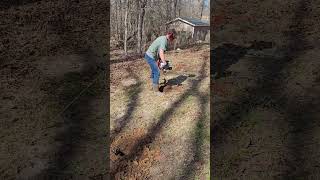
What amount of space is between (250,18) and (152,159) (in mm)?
8651

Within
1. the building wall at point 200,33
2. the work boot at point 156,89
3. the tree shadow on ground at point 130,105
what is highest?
the building wall at point 200,33

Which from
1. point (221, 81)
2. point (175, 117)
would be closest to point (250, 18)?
point (221, 81)

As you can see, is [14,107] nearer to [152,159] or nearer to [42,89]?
[42,89]

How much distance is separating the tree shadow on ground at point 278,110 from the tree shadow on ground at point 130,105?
192 centimetres

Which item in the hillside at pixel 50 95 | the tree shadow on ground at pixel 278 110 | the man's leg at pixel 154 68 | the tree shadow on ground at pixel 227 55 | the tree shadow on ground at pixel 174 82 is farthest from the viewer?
the tree shadow on ground at pixel 227 55

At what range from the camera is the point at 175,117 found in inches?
311

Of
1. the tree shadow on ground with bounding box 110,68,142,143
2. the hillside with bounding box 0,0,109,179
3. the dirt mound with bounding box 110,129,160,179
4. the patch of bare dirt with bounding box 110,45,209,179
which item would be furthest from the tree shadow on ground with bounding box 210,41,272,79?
the dirt mound with bounding box 110,129,160,179

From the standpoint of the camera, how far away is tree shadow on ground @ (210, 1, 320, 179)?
5891mm

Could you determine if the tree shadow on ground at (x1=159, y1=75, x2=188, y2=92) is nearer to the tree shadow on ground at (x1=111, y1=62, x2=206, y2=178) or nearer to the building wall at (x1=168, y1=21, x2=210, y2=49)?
the tree shadow on ground at (x1=111, y1=62, x2=206, y2=178)

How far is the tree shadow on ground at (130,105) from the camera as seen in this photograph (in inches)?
296

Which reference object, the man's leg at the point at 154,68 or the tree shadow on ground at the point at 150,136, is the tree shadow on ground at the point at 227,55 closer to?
the tree shadow on ground at the point at 150,136

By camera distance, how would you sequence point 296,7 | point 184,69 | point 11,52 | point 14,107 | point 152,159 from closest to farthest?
point 152,159
point 14,107
point 11,52
point 184,69
point 296,7

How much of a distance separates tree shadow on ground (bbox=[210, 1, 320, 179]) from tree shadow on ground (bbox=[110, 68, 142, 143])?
6.29 feet

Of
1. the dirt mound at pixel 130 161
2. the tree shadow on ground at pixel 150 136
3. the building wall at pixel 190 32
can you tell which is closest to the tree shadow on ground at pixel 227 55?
the tree shadow on ground at pixel 150 136
